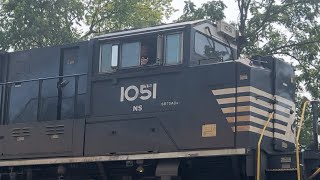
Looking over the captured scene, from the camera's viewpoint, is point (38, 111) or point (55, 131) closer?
point (55, 131)

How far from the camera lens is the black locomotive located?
962 cm

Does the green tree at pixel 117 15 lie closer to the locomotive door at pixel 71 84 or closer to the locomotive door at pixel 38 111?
the locomotive door at pixel 38 111

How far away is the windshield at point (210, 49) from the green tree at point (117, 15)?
1485 cm

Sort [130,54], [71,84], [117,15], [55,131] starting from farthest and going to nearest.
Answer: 1. [117,15]
2. [71,84]
3. [55,131]
4. [130,54]

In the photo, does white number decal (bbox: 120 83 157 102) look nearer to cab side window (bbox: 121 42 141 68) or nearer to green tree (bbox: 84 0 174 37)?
cab side window (bbox: 121 42 141 68)

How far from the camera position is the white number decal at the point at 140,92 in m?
10.4

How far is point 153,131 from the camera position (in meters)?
10.2

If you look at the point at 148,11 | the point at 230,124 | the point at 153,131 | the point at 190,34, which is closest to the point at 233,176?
the point at 230,124

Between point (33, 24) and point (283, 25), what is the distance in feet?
32.3

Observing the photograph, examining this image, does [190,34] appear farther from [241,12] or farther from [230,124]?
[241,12]

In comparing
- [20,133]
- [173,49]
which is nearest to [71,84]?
[20,133]

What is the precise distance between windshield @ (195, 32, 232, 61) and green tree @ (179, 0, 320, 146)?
8636 mm

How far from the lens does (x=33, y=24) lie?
22547mm

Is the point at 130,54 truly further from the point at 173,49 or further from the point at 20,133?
Result: the point at 20,133
